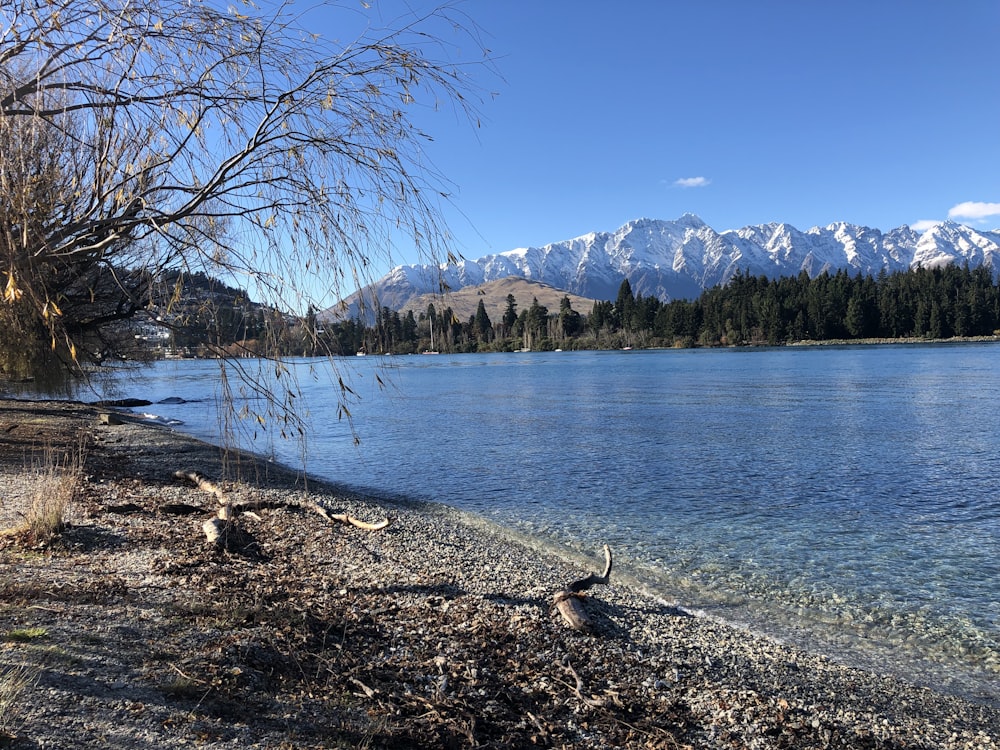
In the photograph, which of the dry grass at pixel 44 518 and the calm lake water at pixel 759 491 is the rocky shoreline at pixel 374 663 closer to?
the dry grass at pixel 44 518

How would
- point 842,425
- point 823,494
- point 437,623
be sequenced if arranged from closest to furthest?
point 437,623 < point 823,494 < point 842,425

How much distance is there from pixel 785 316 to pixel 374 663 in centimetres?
16765

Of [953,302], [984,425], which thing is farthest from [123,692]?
[953,302]

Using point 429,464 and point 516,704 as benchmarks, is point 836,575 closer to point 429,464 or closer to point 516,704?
point 516,704

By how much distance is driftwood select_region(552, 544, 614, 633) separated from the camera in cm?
779

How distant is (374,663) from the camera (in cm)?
607

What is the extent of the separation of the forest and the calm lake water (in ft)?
362

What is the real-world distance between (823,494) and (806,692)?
11.7m

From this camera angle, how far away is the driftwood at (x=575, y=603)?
7793 millimetres

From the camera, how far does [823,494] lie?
16.9 metres

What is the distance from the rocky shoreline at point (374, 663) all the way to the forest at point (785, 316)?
134m

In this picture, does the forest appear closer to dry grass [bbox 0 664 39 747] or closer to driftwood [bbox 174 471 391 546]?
driftwood [bbox 174 471 391 546]

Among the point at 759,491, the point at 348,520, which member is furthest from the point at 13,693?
the point at 759,491

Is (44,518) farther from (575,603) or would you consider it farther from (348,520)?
(575,603)
